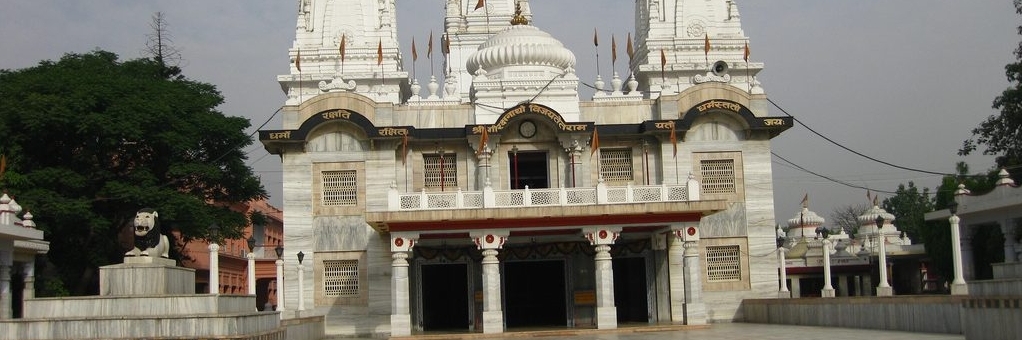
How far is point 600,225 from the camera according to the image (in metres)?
27.8

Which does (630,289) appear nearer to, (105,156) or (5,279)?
(5,279)

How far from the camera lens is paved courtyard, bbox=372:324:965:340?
69.8 feet

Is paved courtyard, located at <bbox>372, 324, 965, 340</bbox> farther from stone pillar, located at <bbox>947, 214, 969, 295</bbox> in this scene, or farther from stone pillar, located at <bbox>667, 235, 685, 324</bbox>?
stone pillar, located at <bbox>947, 214, 969, 295</bbox>

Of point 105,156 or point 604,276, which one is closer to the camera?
point 604,276

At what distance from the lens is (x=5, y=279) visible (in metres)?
29.1

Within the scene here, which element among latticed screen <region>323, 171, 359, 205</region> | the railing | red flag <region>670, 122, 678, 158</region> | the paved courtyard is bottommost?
the paved courtyard

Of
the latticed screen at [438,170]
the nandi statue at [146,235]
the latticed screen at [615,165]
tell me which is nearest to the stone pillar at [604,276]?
the latticed screen at [615,165]

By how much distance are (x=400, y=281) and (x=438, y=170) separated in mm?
4886

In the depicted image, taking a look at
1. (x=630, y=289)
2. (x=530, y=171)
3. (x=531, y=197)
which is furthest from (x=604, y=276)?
(x=530, y=171)

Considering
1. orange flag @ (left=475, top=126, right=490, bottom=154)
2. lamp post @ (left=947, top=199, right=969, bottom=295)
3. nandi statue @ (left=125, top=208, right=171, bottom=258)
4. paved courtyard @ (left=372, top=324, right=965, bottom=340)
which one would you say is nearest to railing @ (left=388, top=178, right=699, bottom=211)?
orange flag @ (left=475, top=126, right=490, bottom=154)

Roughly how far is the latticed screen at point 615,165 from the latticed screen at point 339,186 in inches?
282

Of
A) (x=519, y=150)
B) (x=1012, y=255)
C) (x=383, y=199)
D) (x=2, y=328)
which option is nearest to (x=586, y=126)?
(x=519, y=150)

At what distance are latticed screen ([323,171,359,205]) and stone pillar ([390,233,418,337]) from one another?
3.72 m

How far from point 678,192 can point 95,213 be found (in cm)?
1923
